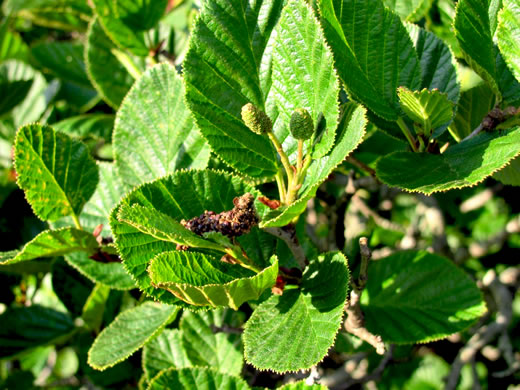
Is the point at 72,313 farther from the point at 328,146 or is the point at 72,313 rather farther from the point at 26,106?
the point at 328,146

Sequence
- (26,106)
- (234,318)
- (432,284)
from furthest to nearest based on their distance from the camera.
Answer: (26,106), (234,318), (432,284)

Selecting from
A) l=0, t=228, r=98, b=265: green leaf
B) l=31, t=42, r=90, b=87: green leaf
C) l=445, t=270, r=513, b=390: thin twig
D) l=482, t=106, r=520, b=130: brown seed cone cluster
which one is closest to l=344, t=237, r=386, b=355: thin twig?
l=482, t=106, r=520, b=130: brown seed cone cluster

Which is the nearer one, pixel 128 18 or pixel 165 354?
pixel 165 354

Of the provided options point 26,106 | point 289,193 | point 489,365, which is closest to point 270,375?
point 289,193

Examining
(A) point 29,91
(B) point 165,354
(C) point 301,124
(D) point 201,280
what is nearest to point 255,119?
(C) point 301,124

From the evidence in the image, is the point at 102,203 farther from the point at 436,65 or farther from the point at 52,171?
the point at 436,65

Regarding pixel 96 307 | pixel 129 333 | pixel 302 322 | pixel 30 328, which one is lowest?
pixel 30 328

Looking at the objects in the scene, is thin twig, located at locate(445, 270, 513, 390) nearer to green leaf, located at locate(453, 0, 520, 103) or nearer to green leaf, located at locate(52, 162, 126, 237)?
green leaf, located at locate(453, 0, 520, 103)
